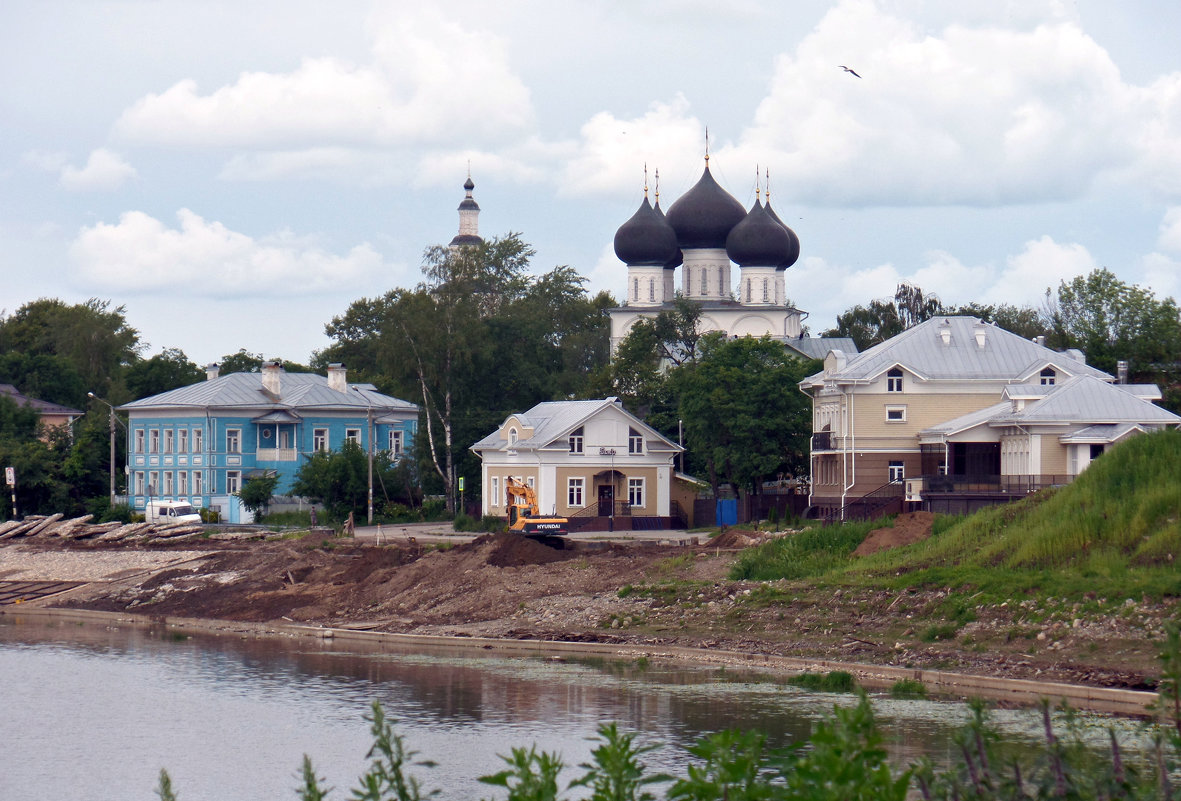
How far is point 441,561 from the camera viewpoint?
130 ft

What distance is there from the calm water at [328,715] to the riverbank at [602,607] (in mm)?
2102

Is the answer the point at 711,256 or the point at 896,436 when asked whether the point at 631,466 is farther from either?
the point at 711,256

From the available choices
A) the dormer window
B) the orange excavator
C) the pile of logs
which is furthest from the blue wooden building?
the orange excavator

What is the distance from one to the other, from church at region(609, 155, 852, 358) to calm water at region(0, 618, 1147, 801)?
5429 cm

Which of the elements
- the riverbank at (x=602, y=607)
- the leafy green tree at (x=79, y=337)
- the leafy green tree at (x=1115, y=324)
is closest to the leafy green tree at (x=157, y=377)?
the leafy green tree at (x=79, y=337)

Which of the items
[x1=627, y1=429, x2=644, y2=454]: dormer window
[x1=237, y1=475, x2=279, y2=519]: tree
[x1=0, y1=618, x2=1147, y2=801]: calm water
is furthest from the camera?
[x1=237, y1=475, x2=279, y2=519]: tree

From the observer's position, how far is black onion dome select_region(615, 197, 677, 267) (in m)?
83.8

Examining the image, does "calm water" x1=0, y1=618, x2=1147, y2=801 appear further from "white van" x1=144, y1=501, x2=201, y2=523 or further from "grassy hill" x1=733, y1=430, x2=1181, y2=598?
"white van" x1=144, y1=501, x2=201, y2=523

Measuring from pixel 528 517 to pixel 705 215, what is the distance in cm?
3842

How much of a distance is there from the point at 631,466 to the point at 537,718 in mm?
36311

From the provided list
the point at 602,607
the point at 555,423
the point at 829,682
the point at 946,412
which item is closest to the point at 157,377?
the point at 555,423

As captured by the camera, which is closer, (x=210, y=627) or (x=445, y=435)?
(x=210, y=627)

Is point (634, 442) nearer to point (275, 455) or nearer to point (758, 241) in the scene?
point (275, 455)

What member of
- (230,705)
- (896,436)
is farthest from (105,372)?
(230,705)
